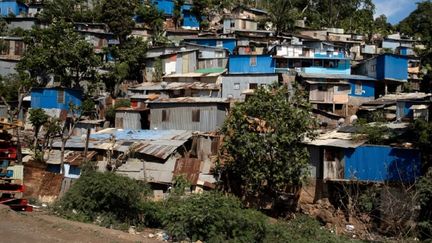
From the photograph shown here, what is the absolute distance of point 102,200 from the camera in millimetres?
15641

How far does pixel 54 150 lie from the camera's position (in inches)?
1106

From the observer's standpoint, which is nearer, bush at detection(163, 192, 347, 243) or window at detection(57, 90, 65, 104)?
bush at detection(163, 192, 347, 243)

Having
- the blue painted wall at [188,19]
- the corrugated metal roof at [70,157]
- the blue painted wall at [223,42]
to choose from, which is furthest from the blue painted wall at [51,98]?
the blue painted wall at [188,19]

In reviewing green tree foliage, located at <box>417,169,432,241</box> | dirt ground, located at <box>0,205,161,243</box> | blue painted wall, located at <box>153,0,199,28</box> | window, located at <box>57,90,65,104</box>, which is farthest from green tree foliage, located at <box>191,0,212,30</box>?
dirt ground, located at <box>0,205,161,243</box>

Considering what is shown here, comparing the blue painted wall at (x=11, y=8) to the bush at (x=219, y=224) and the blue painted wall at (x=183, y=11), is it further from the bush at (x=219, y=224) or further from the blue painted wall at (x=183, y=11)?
the bush at (x=219, y=224)

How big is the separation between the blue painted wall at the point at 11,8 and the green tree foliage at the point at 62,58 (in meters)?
19.4

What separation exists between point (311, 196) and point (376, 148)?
363cm

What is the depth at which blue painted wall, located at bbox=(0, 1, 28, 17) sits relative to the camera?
174 ft

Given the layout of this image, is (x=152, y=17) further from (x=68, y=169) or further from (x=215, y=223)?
(x=215, y=223)

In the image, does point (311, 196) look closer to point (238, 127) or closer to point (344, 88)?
point (238, 127)

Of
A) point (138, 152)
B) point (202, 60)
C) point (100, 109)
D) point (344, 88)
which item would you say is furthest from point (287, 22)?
point (138, 152)

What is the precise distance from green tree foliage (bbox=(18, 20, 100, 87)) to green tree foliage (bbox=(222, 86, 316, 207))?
14977 millimetres

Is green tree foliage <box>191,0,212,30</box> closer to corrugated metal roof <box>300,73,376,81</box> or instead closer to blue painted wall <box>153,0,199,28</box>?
blue painted wall <box>153,0,199,28</box>

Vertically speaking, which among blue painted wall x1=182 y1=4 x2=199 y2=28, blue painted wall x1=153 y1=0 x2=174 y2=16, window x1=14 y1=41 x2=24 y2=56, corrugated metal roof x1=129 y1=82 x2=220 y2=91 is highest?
blue painted wall x1=153 y1=0 x2=174 y2=16
